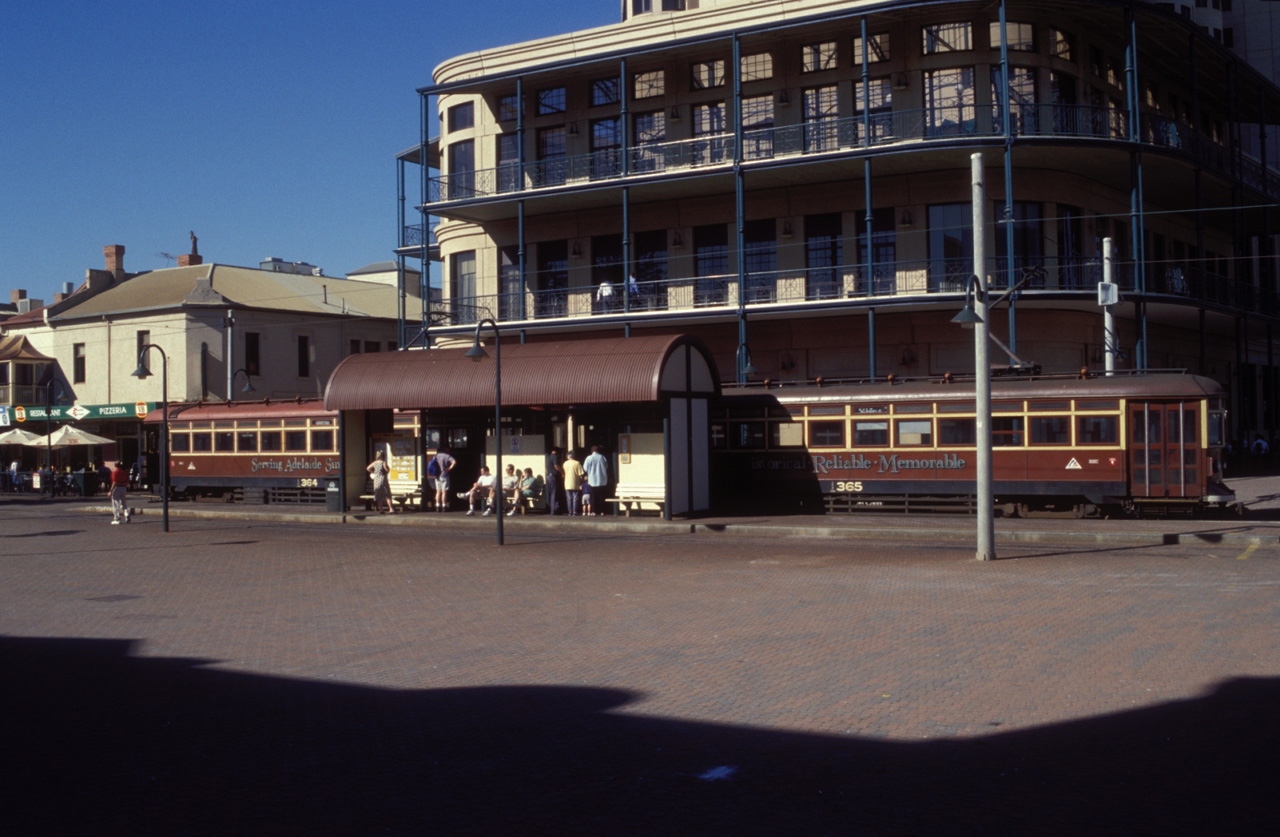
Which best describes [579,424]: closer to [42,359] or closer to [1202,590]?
[1202,590]

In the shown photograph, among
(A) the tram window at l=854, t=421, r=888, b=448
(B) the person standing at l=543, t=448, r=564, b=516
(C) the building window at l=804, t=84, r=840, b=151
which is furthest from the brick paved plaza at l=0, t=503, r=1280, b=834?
(C) the building window at l=804, t=84, r=840, b=151

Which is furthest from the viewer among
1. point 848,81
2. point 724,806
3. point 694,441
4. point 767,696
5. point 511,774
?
point 848,81

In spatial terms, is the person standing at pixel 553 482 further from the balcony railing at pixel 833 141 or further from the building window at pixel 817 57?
the building window at pixel 817 57

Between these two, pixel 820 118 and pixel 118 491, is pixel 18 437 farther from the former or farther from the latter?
pixel 820 118

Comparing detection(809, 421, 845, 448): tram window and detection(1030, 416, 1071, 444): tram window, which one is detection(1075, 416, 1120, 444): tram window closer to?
detection(1030, 416, 1071, 444): tram window

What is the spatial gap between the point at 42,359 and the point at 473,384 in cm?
3707

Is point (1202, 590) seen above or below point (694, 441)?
below

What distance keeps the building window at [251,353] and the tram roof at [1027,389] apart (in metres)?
32.7

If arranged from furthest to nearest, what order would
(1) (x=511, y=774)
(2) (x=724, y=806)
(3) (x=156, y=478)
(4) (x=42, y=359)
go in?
1. (4) (x=42, y=359)
2. (3) (x=156, y=478)
3. (1) (x=511, y=774)
4. (2) (x=724, y=806)

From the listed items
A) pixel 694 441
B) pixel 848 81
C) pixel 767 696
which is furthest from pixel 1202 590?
pixel 848 81

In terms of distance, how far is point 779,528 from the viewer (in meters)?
24.3

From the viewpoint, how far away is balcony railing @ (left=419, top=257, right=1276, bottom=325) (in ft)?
116

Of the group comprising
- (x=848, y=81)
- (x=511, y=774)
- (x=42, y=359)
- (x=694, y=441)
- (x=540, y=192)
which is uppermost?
(x=848, y=81)

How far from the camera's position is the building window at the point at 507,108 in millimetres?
42531
